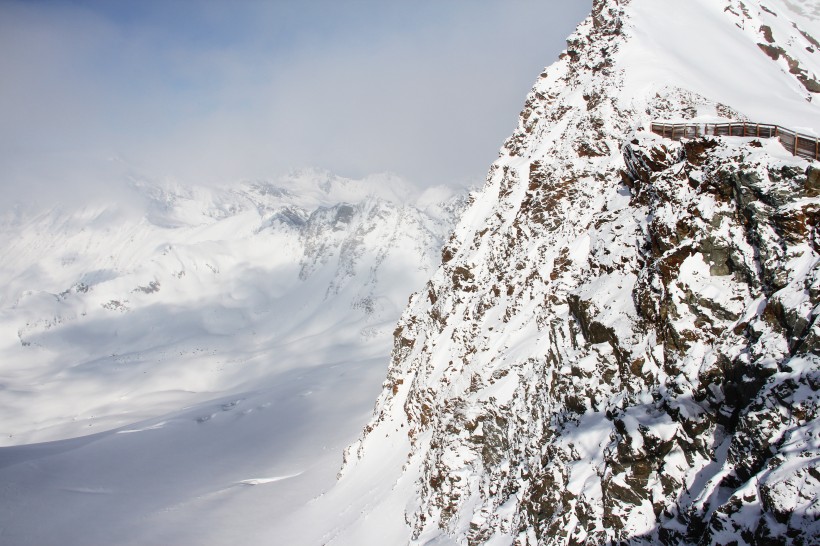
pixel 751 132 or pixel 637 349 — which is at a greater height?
pixel 751 132

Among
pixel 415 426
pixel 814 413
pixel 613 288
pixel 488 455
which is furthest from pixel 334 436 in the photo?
pixel 814 413

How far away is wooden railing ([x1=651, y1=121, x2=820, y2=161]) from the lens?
18734 millimetres

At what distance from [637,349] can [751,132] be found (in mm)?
9798

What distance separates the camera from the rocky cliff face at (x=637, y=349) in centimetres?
1512

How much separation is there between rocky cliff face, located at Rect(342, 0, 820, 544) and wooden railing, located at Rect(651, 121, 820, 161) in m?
0.80

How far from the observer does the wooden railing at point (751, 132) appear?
18.7 metres

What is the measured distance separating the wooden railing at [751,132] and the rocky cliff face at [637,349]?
31.4 inches

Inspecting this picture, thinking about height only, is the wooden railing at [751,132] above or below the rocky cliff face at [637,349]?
above

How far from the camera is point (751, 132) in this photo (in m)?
20.6

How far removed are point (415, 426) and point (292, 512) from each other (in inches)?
935

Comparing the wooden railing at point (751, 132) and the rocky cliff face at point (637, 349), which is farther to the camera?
the wooden railing at point (751, 132)

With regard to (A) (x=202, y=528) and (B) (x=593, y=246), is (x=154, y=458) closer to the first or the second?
(A) (x=202, y=528)

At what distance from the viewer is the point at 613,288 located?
24031 millimetres

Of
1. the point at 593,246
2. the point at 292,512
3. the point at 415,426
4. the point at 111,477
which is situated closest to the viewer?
the point at 593,246
